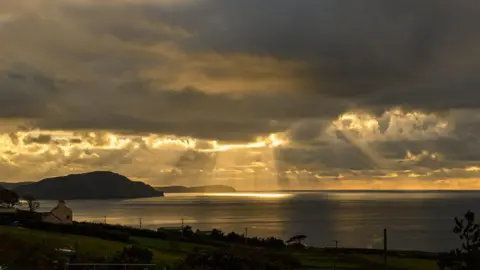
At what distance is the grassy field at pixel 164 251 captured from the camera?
225 ft

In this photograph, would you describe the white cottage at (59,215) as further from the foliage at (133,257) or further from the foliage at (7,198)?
the foliage at (133,257)

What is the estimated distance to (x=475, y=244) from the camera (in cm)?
4409

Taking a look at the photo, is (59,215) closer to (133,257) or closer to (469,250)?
(133,257)

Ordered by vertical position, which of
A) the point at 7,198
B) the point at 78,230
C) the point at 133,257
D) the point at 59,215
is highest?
the point at 7,198

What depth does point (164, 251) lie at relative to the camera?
79500 mm

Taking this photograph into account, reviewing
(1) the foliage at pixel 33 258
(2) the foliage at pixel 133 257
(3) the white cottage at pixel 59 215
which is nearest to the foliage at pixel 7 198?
(3) the white cottage at pixel 59 215

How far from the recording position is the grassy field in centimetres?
6862

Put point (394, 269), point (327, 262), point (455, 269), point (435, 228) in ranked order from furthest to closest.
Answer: point (435, 228)
point (327, 262)
point (394, 269)
point (455, 269)

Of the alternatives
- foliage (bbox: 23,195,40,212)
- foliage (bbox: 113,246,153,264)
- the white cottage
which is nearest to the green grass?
foliage (bbox: 113,246,153,264)

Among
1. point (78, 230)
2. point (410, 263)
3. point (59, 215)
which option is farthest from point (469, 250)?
point (59, 215)

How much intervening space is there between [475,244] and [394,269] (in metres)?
34.2

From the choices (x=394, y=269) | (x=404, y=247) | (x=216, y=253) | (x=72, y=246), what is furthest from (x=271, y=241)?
(x=216, y=253)

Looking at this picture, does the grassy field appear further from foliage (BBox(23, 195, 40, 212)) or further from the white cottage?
foliage (BBox(23, 195, 40, 212))

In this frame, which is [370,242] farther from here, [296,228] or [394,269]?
[394,269]
